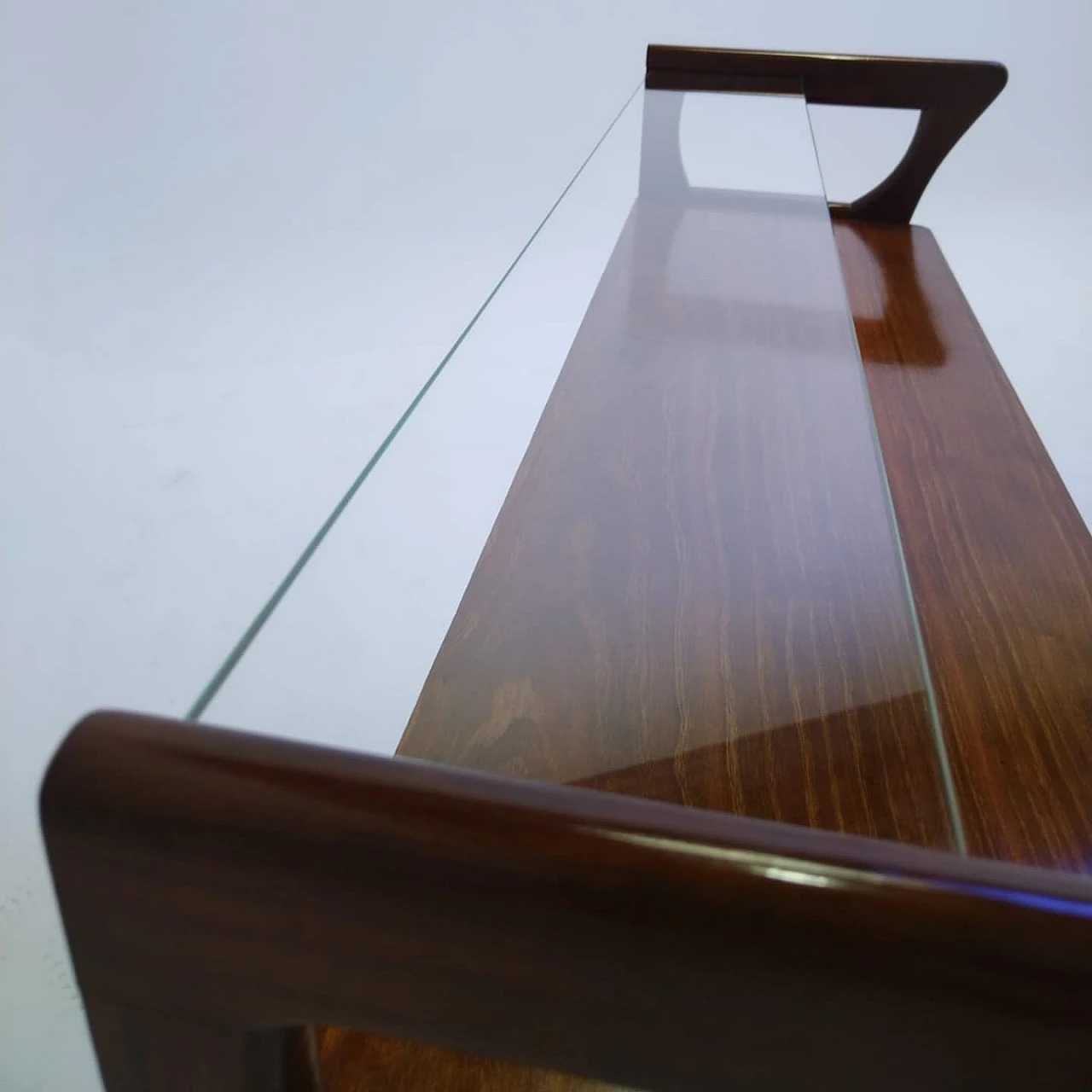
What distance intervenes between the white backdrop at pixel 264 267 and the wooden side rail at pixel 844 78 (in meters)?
0.53

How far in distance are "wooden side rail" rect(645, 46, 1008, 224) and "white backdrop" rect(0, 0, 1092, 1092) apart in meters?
0.53

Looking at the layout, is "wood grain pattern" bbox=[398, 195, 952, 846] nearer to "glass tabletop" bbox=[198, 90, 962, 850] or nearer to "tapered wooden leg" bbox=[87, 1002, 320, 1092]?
"glass tabletop" bbox=[198, 90, 962, 850]

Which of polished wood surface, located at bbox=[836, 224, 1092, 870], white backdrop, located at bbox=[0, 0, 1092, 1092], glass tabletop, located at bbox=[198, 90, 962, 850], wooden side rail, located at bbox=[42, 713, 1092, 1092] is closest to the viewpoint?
wooden side rail, located at bbox=[42, 713, 1092, 1092]

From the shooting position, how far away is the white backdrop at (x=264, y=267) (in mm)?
1260

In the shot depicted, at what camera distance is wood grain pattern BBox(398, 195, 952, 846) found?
485mm

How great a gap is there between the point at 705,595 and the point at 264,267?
180 centimetres

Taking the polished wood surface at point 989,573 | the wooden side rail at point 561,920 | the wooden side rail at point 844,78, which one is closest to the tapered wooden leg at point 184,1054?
the wooden side rail at point 561,920

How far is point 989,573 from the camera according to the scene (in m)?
0.81

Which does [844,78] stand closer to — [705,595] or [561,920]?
[705,595]

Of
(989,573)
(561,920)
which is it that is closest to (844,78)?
(989,573)

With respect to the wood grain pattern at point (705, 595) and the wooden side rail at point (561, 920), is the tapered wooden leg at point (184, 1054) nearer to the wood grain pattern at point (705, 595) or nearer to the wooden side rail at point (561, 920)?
the wooden side rail at point (561, 920)

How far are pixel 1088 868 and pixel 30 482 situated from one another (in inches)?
55.2

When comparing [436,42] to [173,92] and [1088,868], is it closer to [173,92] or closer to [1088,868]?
[173,92]

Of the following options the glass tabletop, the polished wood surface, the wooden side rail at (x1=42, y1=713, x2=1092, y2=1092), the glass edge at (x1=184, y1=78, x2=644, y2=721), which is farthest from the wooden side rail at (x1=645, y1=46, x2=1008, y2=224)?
the wooden side rail at (x1=42, y1=713, x2=1092, y2=1092)
